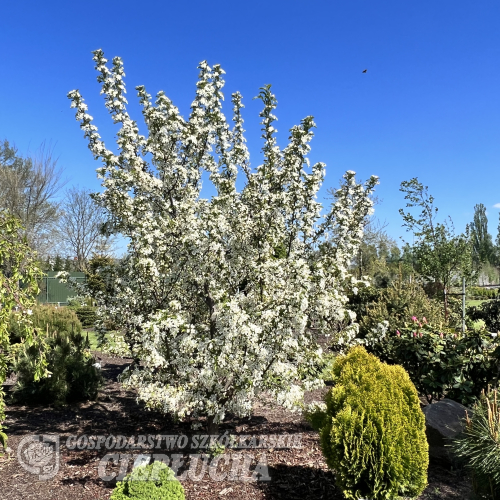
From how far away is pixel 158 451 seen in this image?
441cm

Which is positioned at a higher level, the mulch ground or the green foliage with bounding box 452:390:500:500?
the green foliage with bounding box 452:390:500:500

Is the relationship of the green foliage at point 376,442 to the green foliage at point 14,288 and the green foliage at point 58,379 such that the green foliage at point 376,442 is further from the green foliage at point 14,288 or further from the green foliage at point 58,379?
the green foliage at point 58,379

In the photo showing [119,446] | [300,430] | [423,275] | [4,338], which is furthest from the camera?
[423,275]

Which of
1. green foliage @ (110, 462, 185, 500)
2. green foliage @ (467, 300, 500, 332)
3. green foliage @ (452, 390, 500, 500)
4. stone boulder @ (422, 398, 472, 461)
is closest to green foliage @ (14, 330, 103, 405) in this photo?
green foliage @ (110, 462, 185, 500)

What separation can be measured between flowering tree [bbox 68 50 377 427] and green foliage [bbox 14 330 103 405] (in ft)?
5.86

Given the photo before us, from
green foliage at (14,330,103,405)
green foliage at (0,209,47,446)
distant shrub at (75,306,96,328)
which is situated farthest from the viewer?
distant shrub at (75,306,96,328)

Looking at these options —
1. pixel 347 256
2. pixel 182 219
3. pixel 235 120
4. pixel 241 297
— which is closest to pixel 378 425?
pixel 241 297

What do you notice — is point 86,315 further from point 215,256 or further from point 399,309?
point 215,256

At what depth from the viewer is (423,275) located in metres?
11.4

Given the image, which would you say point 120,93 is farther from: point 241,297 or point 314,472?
point 314,472

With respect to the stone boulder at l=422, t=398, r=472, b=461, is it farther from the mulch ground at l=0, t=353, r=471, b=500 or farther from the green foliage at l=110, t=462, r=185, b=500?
the green foliage at l=110, t=462, r=185, b=500

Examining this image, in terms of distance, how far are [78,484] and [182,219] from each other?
8.74ft

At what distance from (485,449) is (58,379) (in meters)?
5.27

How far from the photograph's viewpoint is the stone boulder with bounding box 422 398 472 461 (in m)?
4.07
